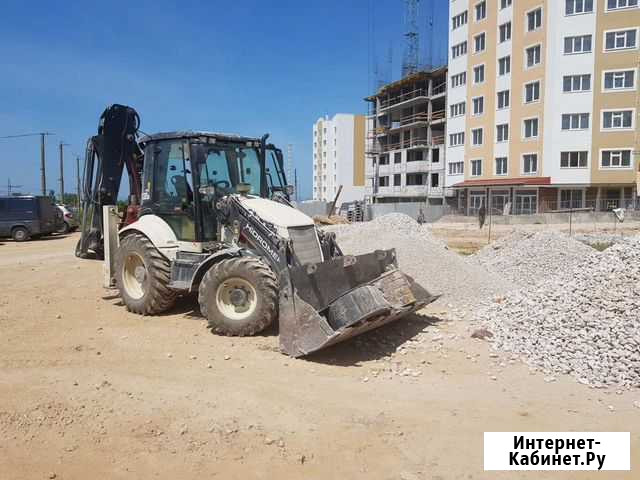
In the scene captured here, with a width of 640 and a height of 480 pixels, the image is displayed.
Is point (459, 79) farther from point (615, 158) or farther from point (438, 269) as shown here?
point (438, 269)

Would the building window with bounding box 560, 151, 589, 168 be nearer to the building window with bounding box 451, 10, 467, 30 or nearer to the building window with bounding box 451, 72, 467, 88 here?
the building window with bounding box 451, 72, 467, 88

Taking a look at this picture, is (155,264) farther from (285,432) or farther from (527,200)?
(527,200)

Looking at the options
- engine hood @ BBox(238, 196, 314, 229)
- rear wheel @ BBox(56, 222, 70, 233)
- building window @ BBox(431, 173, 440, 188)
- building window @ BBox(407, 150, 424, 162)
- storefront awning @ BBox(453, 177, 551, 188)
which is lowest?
rear wheel @ BBox(56, 222, 70, 233)

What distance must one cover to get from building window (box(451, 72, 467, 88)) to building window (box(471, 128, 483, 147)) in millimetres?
4861

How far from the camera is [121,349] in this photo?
6672mm

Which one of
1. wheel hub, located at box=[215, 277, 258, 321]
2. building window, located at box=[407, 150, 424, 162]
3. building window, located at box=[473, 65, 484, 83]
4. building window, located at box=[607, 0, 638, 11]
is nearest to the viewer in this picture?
wheel hub, located at box=[215, 277, 258, 321]

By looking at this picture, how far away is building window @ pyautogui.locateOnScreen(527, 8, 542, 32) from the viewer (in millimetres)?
39312

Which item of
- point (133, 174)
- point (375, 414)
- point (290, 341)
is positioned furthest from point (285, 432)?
point (133, 174)

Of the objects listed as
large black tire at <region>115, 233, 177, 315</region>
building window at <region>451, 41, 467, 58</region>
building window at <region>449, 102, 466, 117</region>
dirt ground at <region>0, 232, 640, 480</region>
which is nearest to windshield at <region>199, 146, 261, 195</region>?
large black tire at <region>115, 233, 177, 315</region>

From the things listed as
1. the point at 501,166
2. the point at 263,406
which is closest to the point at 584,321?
the point at 263,406

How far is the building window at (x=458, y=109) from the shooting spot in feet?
156

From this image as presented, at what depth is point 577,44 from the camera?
125 ft

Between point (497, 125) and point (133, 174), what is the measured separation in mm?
39456

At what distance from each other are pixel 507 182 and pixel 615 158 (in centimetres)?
762
